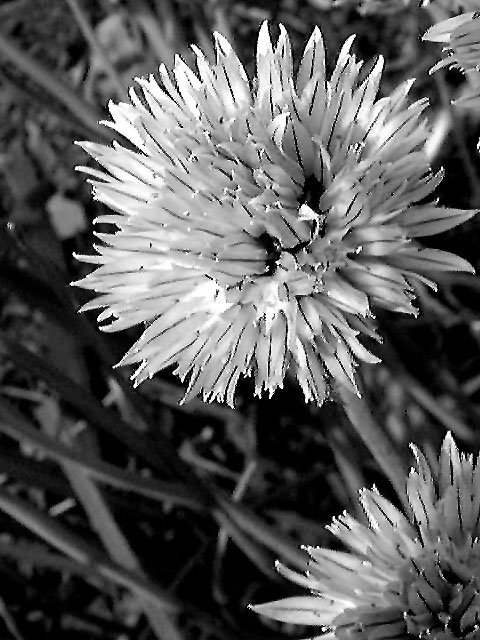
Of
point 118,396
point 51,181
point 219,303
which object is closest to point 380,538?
point 219,303

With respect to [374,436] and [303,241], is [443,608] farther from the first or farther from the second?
[303,241]

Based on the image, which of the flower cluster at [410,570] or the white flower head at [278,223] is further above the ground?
the white flower head at [278,223]

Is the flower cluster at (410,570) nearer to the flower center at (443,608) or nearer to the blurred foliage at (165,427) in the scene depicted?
the flower center at (443,608)

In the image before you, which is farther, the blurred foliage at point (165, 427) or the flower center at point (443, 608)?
the blurred foliage at point (165, 427)

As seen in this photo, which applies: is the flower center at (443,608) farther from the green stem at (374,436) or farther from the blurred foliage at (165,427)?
the blurred foliage at (165,427)

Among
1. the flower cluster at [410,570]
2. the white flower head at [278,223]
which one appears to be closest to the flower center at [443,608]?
the flower cluster at [410,570]

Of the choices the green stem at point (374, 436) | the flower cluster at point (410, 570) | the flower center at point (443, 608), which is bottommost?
the flower center at point (443, 608)
